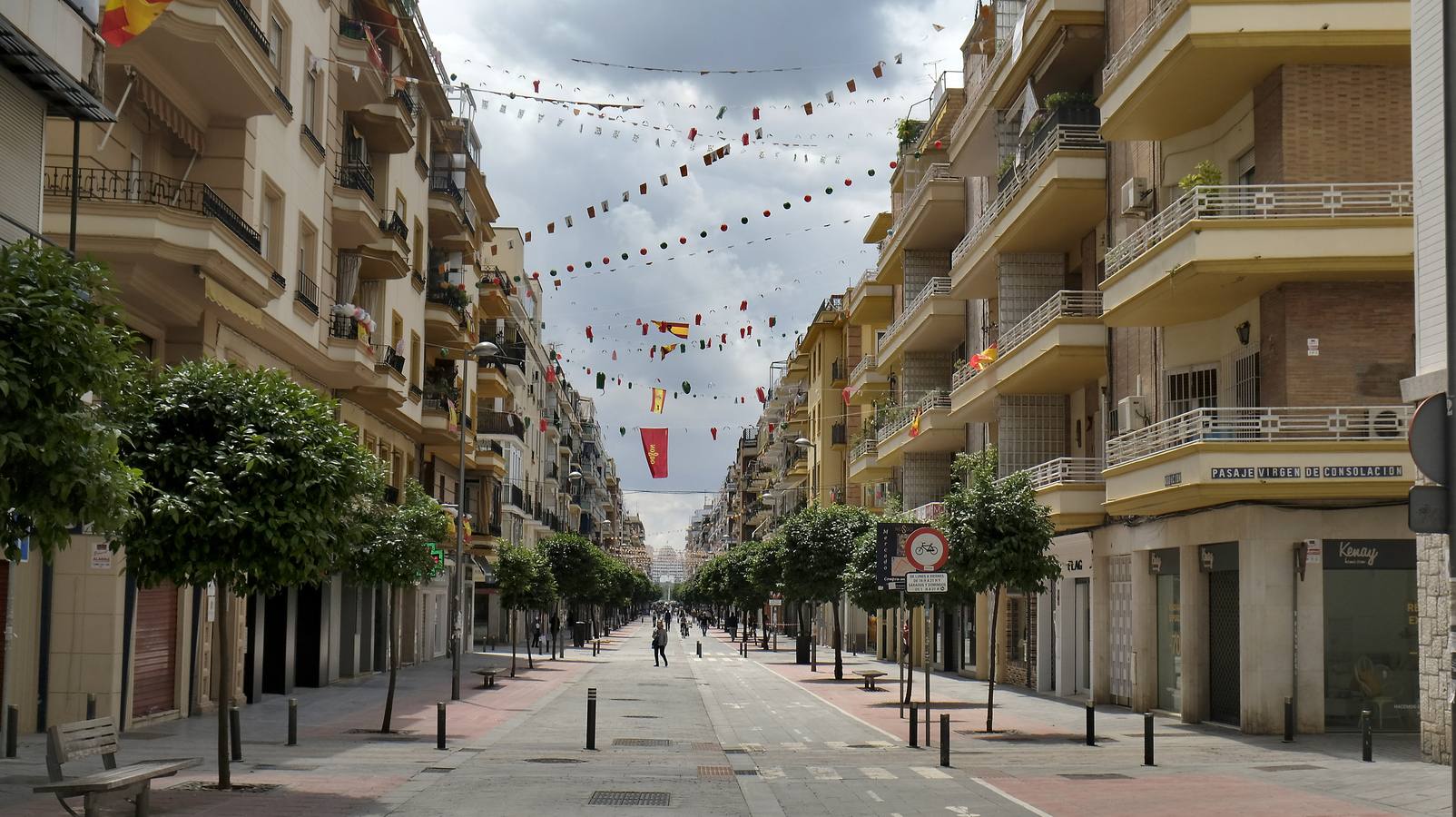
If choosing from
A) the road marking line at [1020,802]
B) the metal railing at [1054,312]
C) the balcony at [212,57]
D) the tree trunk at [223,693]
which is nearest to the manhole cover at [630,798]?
the road marking line at [1020,802]

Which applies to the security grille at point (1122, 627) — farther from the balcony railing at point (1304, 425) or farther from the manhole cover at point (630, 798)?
the manhole cover at point (630, 798)

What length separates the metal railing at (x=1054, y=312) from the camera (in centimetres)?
3195

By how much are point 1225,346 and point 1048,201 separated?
22.3ft

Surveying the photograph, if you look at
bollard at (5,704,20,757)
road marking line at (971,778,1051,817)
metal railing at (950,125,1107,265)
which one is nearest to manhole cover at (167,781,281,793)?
bollard at (5,704,20,757)

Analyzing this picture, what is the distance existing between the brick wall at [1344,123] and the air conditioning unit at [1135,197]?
494 cm

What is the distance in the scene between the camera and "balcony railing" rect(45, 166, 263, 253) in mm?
21788

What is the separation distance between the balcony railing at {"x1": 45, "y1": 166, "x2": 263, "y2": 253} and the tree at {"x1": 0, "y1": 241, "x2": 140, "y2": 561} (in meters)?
11.1

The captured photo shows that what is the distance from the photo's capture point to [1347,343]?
23234 mm

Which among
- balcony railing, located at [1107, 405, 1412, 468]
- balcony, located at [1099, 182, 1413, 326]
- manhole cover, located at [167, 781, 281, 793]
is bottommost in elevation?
manhole cover, located at [167, 781, 281, 793]

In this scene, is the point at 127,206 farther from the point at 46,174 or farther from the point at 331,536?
the point at 331,536

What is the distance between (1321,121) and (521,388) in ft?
201

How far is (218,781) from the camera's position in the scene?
1559 cm

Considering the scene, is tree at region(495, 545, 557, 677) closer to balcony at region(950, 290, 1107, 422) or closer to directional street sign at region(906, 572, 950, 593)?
balcony at region(950, 290, 1107, 422)

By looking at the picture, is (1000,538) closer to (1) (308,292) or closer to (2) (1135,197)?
(2) (1135,197)
